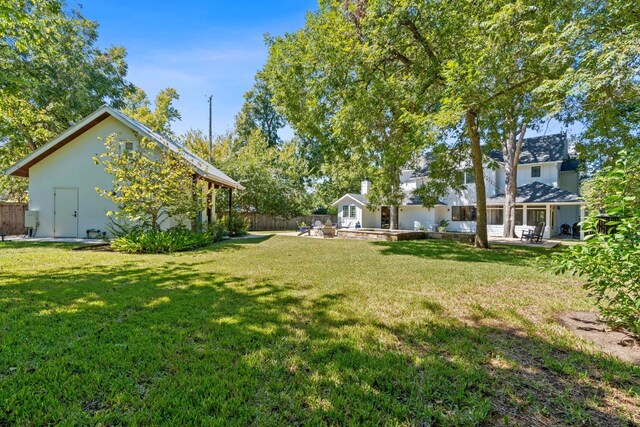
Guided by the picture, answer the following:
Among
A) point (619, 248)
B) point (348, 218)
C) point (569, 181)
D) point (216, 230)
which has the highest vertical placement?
point (569, 181)

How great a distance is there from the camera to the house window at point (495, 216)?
76.1 feet

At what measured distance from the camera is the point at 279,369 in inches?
109

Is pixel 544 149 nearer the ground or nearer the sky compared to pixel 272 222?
nearer the sky

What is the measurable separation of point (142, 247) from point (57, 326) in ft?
22.7

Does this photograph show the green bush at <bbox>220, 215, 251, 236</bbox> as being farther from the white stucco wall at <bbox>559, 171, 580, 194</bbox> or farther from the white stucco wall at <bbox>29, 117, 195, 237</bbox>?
the white stucco wall at <bbox>559, 171, 580, 194</bbox>

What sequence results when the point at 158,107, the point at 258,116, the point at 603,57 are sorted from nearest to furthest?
the point at 603,57, the point at 158,107, the point at 258,116

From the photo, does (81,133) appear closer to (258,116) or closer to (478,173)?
(478,173)

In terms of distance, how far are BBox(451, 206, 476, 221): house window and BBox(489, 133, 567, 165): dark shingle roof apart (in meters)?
4.64

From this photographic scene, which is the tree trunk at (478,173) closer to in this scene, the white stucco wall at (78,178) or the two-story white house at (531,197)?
the two-story white house at (531,197)

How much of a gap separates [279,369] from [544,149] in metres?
27.0

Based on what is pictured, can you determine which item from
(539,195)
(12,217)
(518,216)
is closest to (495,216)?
(518,216)

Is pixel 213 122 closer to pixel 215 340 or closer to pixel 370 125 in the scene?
pixel 370 125

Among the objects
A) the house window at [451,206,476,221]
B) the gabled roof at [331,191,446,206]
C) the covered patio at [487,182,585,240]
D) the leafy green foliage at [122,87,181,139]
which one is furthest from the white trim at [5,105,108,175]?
the covered patio at [487,182,585,240]

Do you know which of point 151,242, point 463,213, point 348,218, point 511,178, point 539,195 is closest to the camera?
point 151,242
